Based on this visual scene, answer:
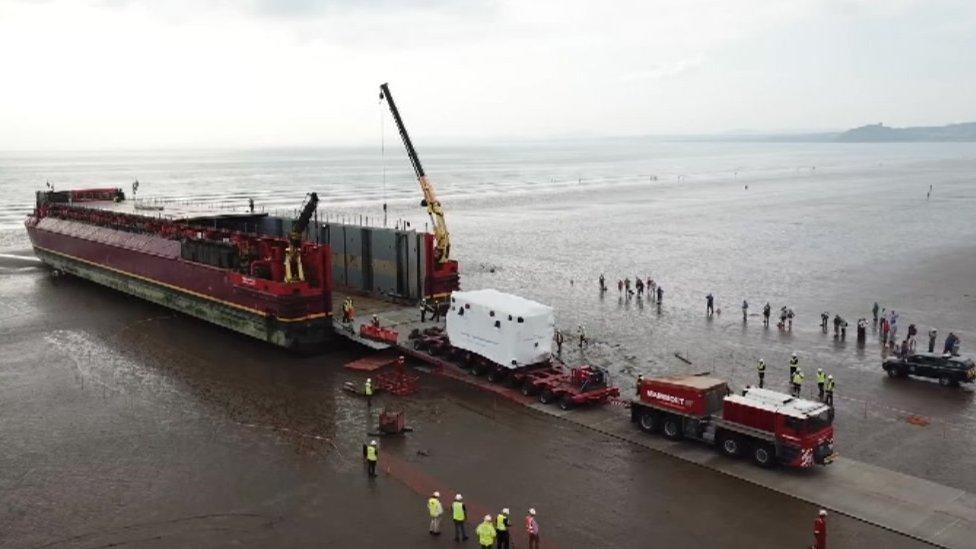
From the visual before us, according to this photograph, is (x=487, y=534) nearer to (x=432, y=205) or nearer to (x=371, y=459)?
(x=371, y=459)

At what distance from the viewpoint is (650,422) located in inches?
929

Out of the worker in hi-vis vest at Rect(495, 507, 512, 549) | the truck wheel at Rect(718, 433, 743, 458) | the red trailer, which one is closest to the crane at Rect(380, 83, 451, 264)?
the red trailer

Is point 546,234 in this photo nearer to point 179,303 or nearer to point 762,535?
point 179,303

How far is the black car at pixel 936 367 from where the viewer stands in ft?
91.7

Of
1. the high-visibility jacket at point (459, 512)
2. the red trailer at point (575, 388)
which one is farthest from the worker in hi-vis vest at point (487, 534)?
the red trailer at point (575, 388)

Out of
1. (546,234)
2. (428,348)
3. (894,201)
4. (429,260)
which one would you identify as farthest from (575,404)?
(894,201)

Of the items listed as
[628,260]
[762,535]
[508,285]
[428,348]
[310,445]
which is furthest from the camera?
[628,260]

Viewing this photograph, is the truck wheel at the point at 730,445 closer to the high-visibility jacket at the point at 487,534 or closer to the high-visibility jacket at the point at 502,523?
the high-visibility jacket at the point at 502,523

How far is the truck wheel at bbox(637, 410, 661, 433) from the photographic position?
23453 millimetres

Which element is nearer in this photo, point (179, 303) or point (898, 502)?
point (898, 502)

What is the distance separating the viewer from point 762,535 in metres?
17.6

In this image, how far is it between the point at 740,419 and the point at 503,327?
29.3ft

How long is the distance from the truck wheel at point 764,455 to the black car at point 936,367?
1132 centimetres

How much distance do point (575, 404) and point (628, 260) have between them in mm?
34874
